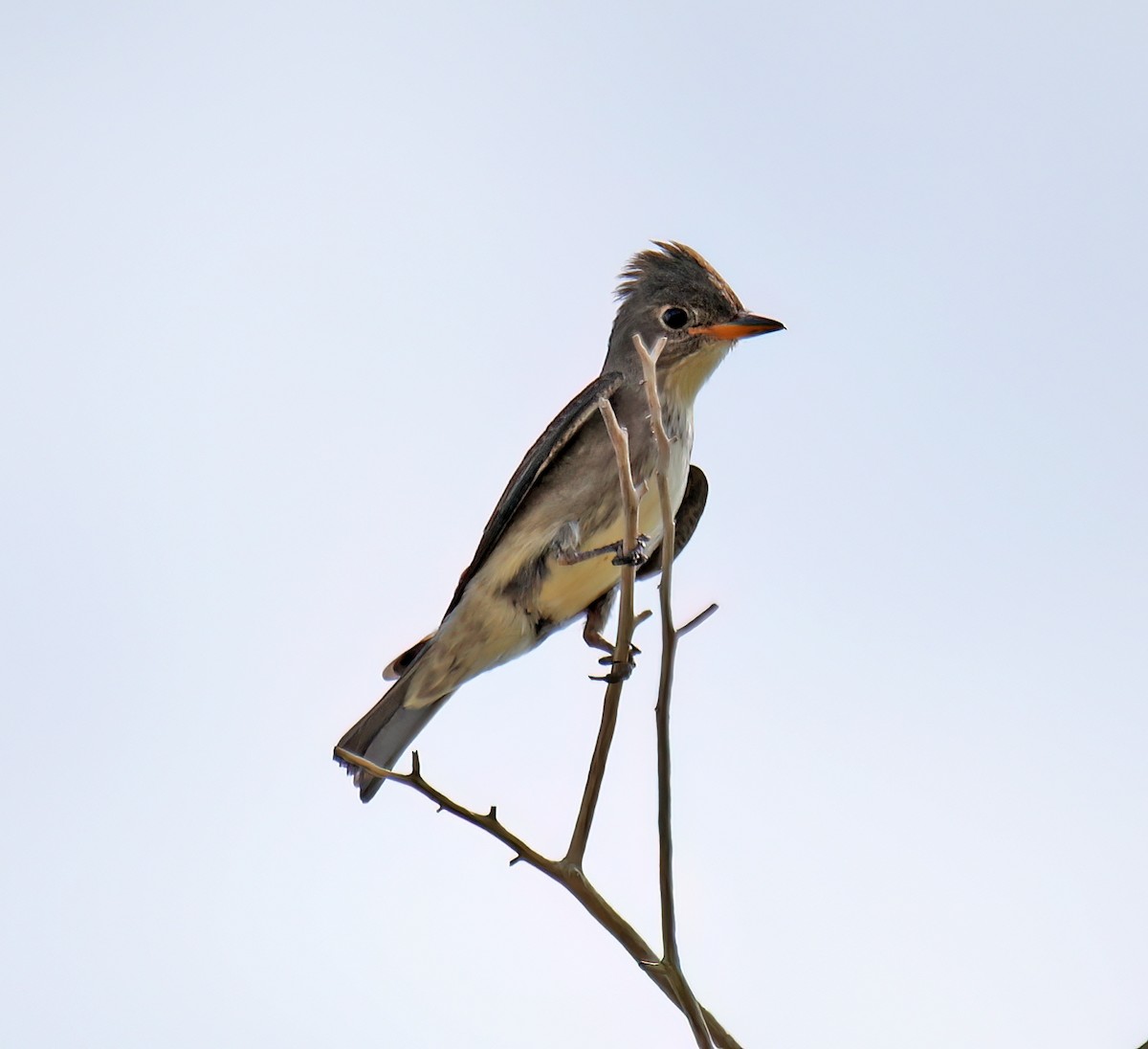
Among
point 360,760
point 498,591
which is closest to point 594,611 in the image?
point 498,591

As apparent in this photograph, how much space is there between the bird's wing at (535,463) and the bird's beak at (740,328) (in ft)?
1.71

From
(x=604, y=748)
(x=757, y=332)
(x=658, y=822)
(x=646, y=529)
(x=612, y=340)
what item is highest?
(x=612, y=340)

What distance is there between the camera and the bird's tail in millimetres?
7234

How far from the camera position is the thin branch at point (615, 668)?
3627 millimetres

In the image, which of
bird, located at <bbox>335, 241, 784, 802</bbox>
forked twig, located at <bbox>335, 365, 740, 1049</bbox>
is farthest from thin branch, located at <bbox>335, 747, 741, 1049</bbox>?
bird, located at <bbox>335, 241, 784, 802</bbox>

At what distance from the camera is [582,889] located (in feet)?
11.3

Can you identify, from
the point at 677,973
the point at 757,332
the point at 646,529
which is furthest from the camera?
the point at 757,332

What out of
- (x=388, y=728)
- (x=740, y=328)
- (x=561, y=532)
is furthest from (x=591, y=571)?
(x=740, y=328)

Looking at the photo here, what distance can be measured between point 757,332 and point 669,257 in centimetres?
92

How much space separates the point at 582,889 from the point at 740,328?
4529mm

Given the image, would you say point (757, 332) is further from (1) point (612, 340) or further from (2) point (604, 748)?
(2) point (604, 748)

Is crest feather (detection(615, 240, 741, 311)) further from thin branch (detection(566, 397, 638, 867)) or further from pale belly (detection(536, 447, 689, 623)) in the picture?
thin branch (detection(566, 397, 638, 867))

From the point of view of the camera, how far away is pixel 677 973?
3127 millimetres

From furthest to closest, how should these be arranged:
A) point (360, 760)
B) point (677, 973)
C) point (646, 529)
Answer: point (646, 529) < point (360, 760) < point (677, 973)
